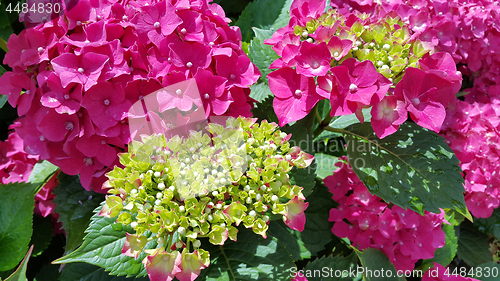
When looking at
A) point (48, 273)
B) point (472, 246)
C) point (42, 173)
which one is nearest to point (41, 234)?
point (48, 273)

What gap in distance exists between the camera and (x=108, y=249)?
83cm

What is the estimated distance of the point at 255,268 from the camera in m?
0.87

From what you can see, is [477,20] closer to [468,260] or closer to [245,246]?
[468,260]

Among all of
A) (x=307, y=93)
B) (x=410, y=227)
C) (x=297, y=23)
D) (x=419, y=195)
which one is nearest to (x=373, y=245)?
(x=410, y=227)

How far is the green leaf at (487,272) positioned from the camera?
1.38 meters

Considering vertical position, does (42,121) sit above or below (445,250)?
above

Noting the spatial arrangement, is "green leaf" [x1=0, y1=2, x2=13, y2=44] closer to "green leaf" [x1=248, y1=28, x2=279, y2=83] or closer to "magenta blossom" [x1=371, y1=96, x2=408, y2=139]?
"green leaf" [x1=248, y1=28, x2=279, y2=83]

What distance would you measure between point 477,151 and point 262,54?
962 millimetres

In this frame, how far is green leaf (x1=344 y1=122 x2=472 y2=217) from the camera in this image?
37.3 inches

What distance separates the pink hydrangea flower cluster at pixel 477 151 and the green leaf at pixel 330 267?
561 mm

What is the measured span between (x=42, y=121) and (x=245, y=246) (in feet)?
2.08

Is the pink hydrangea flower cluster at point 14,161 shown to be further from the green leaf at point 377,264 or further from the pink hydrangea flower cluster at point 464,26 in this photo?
the pink hydrangea flower cluster at point 464,26

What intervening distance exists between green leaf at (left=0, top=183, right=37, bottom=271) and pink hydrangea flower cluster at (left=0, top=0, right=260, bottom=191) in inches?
9.2

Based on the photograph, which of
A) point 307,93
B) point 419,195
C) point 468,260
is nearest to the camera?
point 307,93
